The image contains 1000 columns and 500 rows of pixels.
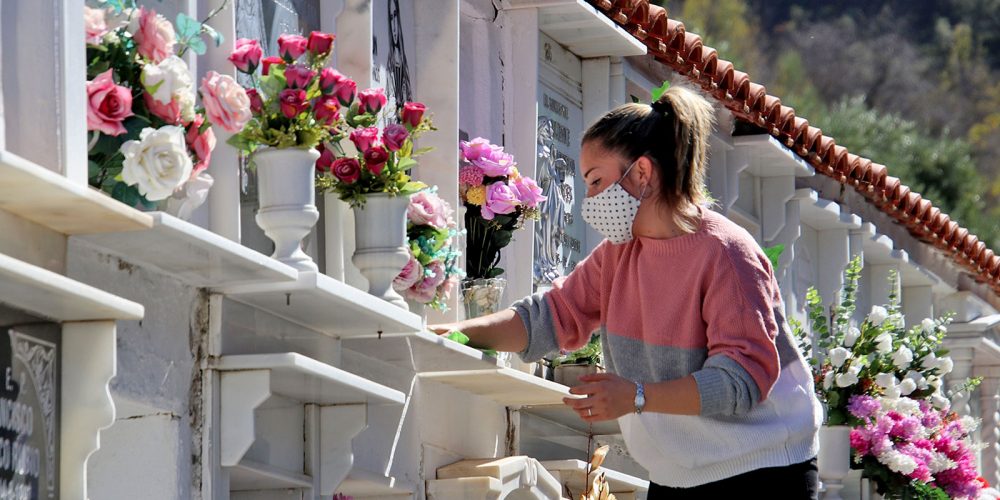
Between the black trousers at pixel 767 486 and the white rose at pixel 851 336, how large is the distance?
5103 millimetres

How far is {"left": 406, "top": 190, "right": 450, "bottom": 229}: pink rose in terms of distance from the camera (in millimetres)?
5805

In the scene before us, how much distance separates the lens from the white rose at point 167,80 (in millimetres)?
4207

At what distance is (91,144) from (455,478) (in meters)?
2.73

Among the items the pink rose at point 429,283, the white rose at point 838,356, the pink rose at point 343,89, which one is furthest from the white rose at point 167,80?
the white rose at point 838,356

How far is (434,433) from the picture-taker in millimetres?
6551

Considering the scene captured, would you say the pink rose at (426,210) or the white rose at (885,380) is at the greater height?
the pink rose at (426,210)

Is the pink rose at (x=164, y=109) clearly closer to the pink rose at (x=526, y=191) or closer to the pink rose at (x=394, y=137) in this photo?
the pink rose at (x=394, y=137)

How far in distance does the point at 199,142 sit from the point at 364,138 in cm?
96


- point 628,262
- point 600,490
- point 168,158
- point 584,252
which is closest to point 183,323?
point 168,158

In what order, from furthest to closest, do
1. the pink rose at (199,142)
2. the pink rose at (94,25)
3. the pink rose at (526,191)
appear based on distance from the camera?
1. the pink rose at (526,191)
2. the pink rose at (199,142)
3. the pink rose at (94,25)

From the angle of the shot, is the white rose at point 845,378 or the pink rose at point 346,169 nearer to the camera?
the pink rose at point 346,169

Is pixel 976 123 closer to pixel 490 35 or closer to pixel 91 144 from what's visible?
pixel 490 35

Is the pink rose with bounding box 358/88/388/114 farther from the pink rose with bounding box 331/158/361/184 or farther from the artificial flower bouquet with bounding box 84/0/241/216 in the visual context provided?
the artificial flower bouquet with bounding box 84/0/241/216

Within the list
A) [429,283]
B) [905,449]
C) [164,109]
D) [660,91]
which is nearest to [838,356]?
[905,449]
